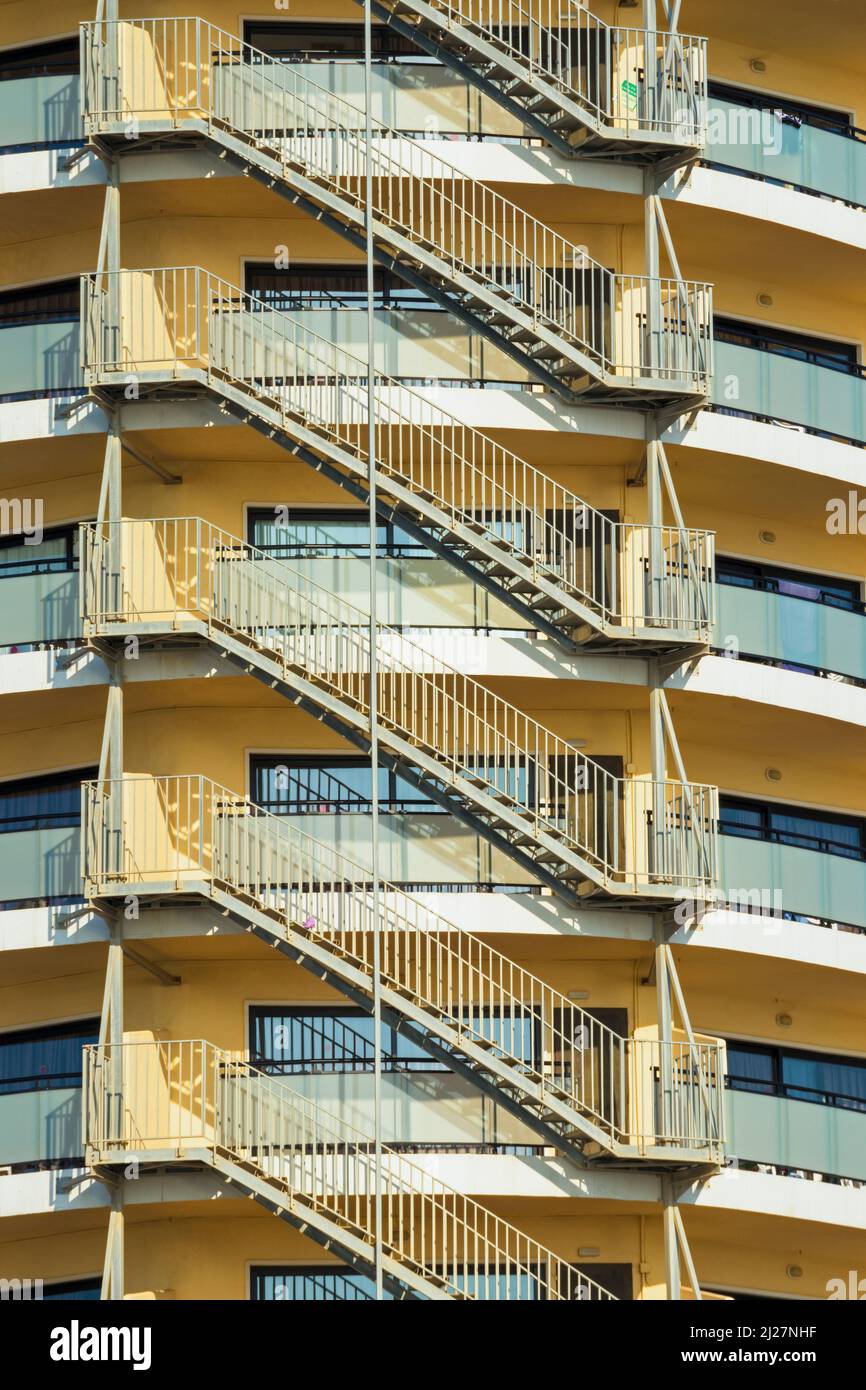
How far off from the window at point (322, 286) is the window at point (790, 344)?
14.8 ft

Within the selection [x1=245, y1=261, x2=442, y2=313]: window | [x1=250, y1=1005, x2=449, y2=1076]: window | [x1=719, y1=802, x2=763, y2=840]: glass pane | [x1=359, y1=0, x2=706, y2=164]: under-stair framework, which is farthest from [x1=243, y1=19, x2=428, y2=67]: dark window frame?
[x1=250, y1=1005, x2=449, y2=1076]: window

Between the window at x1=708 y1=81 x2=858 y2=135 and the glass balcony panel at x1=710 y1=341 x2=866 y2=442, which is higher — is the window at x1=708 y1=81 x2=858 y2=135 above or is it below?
above

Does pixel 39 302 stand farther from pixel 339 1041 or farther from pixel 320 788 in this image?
pixel 339 1041

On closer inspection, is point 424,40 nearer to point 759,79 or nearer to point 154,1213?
point 759,79

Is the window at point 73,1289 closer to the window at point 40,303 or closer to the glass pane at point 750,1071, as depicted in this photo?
the glass pane at point 750,1071

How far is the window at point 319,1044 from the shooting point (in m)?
35.6

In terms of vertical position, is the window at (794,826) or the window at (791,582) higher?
the window at (791,582)

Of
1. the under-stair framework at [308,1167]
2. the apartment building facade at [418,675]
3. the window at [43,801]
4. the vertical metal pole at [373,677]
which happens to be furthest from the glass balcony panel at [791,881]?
the window at [43,801]

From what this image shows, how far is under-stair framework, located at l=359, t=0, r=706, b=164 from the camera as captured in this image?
119 feet

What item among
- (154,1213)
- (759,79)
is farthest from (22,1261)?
(759,79)

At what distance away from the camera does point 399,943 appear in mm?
34438

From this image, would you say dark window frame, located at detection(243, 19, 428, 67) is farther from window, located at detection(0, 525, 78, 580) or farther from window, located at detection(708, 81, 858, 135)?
window, located at detection(0, 525, 78, 580)

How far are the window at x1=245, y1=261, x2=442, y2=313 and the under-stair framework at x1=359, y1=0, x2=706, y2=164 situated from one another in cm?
271
